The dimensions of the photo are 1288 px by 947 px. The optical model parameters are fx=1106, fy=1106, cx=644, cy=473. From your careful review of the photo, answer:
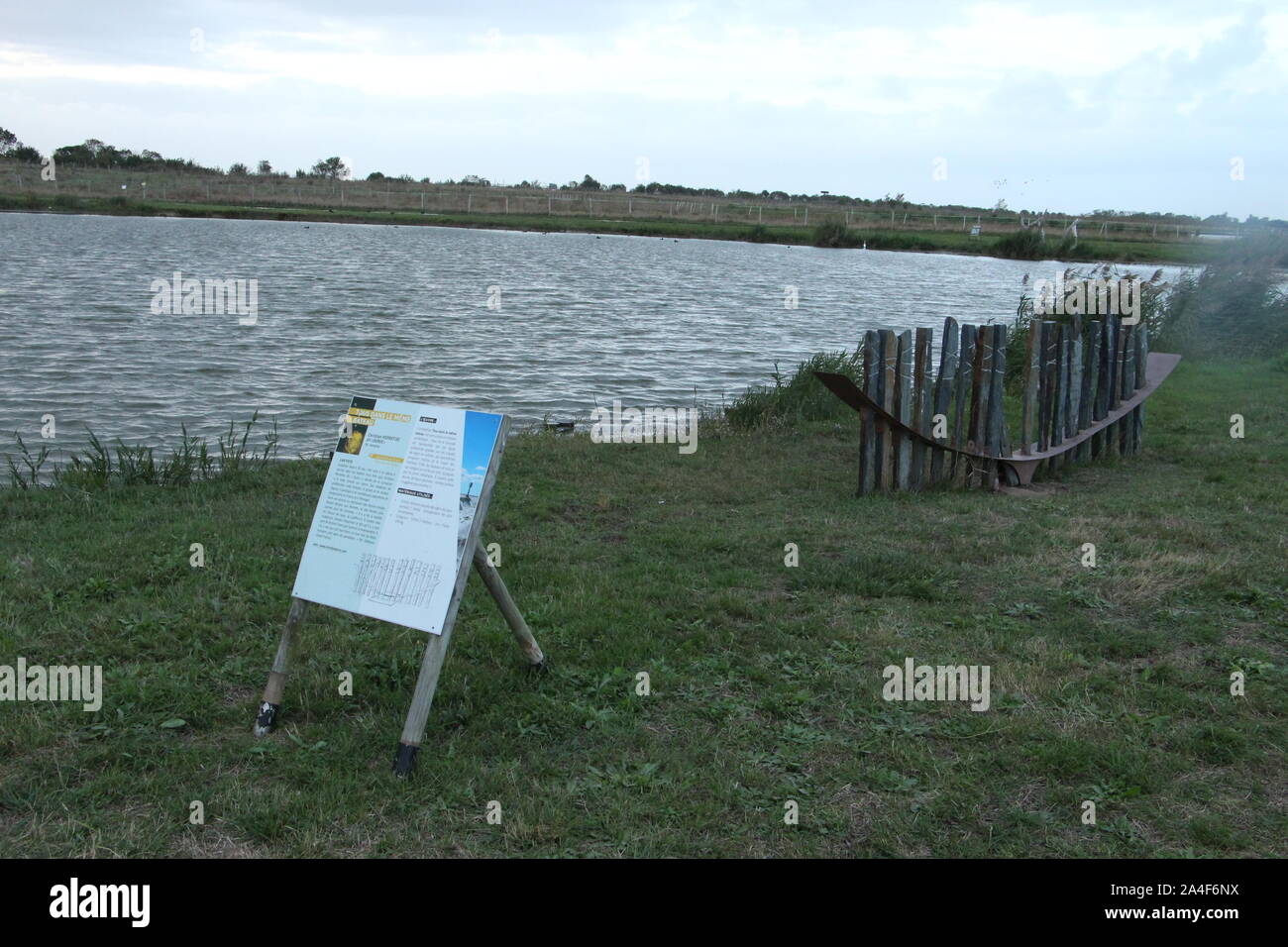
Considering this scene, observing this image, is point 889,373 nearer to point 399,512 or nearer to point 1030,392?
point 1030,392

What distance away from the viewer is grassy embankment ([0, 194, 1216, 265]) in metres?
68.4

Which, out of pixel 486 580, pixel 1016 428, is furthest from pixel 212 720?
pixel 1016 428

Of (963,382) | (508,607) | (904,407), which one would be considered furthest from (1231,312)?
(508,607)

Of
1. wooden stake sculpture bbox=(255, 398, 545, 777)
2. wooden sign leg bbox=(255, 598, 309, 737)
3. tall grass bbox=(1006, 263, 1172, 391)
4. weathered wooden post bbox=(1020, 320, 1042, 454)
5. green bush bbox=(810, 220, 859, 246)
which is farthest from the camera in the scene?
green bush bbox=(810, 220, 859, 246)

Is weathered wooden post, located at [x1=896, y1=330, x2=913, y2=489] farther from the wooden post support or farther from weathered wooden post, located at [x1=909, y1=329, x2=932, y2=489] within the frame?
the wooden post support

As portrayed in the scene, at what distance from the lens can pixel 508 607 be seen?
562 cm

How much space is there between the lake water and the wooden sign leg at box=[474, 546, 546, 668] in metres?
8.86

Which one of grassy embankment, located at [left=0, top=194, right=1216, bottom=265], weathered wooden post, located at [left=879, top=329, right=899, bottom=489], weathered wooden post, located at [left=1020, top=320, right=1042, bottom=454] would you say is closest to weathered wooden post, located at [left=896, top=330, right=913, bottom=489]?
weathered wooden post, located at [left=879, top=329, right=899, bottom=489]

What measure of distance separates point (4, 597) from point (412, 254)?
4714 centimetres

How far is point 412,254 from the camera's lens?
52062 mm

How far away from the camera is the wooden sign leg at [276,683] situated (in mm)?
5254

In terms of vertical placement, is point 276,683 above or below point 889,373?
below

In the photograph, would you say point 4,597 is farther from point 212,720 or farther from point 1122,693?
point 1122,693

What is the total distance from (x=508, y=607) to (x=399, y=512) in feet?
2.75
